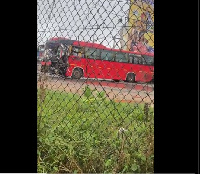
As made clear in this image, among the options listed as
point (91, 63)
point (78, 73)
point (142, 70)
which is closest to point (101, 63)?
point (78, 73)

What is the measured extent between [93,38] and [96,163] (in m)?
0.88

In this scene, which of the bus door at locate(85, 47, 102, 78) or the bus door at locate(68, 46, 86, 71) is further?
the bus door at locate(68, 46, 86, 71)

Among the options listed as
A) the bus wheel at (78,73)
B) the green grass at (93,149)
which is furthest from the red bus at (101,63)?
the green grass at (93,149)

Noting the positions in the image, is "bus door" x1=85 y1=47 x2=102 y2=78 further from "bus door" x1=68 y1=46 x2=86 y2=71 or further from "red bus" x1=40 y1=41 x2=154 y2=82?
"bus door" x1=68 y1=46 x2=86 y2=71

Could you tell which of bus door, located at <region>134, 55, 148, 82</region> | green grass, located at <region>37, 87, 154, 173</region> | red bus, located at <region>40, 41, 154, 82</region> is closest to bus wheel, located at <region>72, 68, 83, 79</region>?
red bus, located at <region>40, 41, 154, 82</region>

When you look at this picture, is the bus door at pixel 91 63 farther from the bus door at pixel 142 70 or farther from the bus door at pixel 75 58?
the bus door at pixel 142 70

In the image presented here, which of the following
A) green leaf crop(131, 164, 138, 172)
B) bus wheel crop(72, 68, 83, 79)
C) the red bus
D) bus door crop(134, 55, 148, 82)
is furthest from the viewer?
bus wheel crop(72, 68, 83, 79)

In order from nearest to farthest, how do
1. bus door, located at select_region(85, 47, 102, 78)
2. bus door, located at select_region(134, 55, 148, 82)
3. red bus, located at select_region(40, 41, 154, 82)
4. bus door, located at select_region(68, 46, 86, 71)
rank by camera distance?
bus door, located at select_region(134, 55, 148, 82), bus door, located at select_region(85, 47, 102, 78), red bus, located at select_region(40, 41, 154, 82), bus door, located at select_region(68, 46, 86, 71)

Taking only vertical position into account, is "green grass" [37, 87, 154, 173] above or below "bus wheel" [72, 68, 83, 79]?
below

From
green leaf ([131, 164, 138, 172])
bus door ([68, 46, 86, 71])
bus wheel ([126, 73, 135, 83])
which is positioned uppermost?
bus door ([68, 46, 86, 71])

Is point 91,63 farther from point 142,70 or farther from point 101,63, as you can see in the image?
point 101,63
